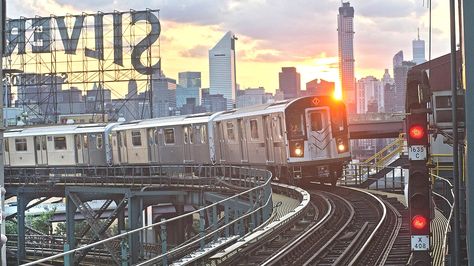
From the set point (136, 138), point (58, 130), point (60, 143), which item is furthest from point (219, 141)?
point (58, 130)

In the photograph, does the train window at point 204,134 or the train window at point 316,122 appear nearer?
the train window at point 316,122

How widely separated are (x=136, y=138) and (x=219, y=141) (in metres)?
8.71

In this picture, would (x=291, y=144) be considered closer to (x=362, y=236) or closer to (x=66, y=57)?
(x=362, y=236)

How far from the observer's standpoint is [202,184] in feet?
98.6

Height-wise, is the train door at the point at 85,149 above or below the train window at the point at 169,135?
below

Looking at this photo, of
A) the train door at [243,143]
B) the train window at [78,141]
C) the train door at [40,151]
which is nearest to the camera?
the train door at [243,143]

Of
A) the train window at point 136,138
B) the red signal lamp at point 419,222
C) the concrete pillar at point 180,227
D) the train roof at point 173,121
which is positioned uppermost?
the train roof at point 173,121

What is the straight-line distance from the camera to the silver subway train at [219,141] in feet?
89.7

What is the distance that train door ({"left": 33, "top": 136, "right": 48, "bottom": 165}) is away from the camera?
4612 cm

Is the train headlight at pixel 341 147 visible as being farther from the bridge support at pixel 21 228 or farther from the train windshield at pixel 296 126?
the bridge support at pixel 21 228

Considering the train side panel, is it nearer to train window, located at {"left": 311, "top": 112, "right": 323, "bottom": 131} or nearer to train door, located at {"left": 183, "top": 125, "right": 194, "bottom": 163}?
train door, located at {"left": 183, "top": 125, "right": 194, "bottom": 163}

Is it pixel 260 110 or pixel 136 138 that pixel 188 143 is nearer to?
pixel 136 138

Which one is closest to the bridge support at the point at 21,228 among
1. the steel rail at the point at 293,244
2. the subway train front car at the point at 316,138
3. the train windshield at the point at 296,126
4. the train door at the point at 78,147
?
the train door at the point at 78,147

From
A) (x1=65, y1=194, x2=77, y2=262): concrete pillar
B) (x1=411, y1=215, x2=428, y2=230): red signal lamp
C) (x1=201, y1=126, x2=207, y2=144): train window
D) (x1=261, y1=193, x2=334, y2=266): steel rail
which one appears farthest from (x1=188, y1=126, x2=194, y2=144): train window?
(x1=411, y1=215, x2=428, y2=230): red signal lamp
